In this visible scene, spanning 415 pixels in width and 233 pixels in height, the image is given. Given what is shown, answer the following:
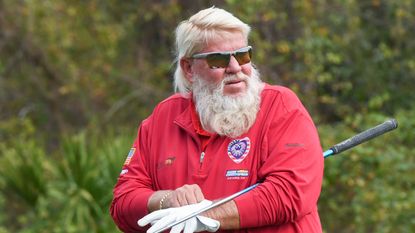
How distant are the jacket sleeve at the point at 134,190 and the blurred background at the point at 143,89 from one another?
13.0 feet

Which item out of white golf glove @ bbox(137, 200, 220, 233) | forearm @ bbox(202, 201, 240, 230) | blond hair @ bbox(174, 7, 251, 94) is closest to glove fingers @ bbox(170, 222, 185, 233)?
A: white golf glove @ bbox(137, 200, 220, 233)

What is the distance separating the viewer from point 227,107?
455 centimetres

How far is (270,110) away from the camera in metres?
4.44

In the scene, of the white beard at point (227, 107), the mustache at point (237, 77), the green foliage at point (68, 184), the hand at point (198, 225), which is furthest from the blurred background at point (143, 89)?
the hand at point (198, 225)

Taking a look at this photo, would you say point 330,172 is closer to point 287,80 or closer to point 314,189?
point 287,80

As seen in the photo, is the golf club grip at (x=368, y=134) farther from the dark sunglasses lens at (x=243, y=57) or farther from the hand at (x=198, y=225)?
the hand at (x=198, y=225)

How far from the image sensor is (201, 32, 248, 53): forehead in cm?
447

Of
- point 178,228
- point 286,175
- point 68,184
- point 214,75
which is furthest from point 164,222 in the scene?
point 68,184

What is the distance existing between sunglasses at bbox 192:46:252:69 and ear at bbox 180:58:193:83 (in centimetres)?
19

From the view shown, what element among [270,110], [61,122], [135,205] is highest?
[270,110]

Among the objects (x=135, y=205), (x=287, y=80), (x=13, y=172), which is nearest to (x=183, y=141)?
(x=135, y=205)

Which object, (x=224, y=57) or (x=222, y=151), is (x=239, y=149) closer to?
(x=222, y=151)

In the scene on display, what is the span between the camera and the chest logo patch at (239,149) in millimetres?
4324

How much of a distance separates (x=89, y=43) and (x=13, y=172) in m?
5.29
